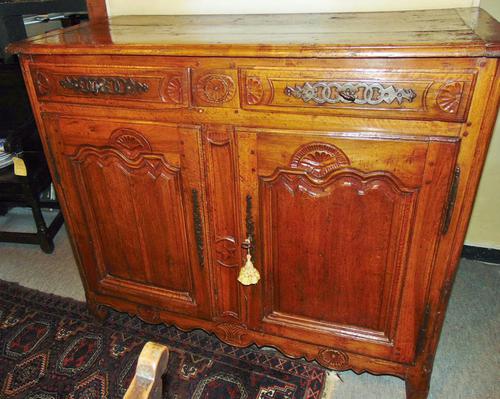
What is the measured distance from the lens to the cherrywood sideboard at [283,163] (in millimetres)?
938

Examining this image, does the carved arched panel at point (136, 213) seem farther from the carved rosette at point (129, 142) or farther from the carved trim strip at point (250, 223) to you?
the carved trim strip at point (250, 223)

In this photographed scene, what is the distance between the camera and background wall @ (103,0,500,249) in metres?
1.37

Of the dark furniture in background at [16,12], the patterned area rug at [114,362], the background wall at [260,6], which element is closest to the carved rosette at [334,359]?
the patterned area rug at [114,362]

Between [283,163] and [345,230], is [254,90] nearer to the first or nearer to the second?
[283,163]

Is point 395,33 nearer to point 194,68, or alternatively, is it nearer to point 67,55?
point 194,68

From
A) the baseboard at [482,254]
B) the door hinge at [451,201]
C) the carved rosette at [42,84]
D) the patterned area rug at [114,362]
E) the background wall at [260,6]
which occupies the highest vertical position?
the background wall at [260,6]

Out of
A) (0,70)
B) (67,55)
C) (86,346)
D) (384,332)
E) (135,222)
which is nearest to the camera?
(67,55)

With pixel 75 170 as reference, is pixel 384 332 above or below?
below

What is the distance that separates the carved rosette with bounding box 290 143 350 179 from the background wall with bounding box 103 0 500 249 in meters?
0.64

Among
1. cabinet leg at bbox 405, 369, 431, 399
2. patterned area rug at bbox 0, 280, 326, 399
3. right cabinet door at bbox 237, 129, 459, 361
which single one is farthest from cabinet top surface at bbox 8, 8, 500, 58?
patterned area rug at bbox 0, 280, 326, 399

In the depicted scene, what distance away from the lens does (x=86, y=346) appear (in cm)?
162

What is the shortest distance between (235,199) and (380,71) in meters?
0.50

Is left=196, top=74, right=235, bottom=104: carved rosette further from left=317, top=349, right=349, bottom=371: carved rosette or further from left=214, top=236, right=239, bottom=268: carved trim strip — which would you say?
left=317, top=349, right=349, bottom=371: carved rosette

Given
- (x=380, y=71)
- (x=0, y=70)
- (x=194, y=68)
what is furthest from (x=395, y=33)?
(x=0, y=70)
